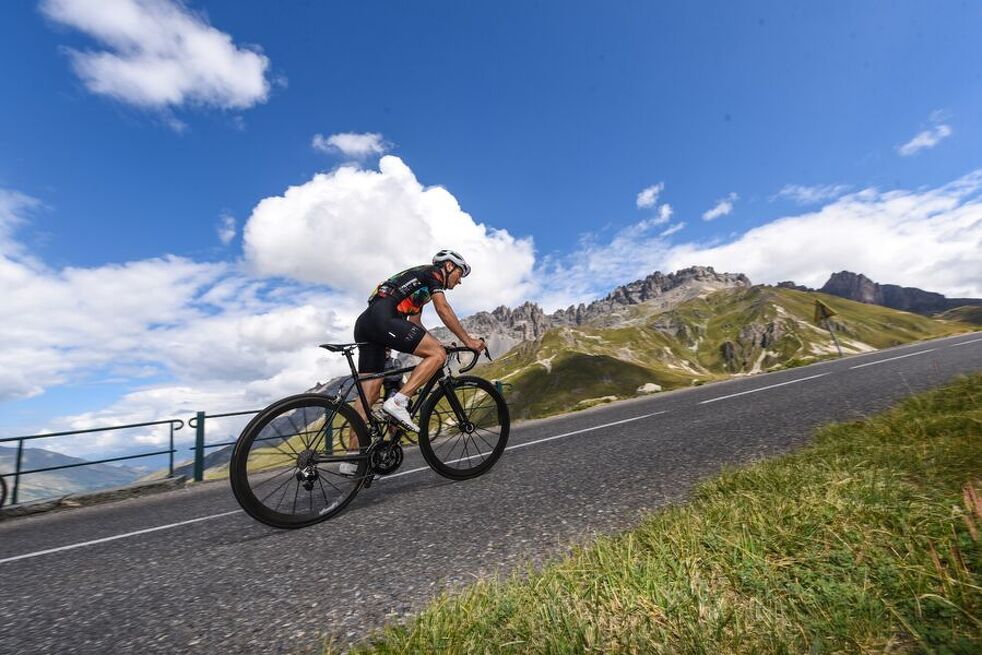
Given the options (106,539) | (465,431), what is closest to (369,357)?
(465,431)

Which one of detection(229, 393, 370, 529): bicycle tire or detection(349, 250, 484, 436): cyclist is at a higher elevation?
detection(349, 250, 484, 436): cyclist

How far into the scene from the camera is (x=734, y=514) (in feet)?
6.98

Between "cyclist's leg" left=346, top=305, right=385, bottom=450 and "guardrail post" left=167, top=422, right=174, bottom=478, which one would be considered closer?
"cyclist's leg" left=346, top=305, right=385, bottom=450

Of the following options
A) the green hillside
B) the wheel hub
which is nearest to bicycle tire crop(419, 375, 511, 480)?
the wheel hub

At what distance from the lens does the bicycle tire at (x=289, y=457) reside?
11.8ft

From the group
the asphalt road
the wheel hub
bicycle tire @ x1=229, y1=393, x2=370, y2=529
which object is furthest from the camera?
the wheel hub

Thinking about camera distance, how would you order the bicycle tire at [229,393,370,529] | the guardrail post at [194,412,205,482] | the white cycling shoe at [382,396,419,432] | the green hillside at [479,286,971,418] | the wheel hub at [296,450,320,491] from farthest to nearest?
the green hillside at [479,286,971,418], the guardrail post at [194,412,205,482], the white cycling shoe at [382,396,419,432], the wheel hub at [296,450,320,491], the bicycle tire at [229,393,370,529]

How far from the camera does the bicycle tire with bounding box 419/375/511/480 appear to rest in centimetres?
473

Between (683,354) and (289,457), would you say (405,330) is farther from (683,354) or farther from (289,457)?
(683,354)

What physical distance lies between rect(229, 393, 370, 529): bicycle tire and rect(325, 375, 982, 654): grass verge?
2249mm

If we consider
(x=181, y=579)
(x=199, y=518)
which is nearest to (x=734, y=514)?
(x=181, y=579)

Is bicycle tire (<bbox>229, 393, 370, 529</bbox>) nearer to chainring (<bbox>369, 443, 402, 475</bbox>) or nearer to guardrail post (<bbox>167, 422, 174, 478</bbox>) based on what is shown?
chainring (<bbox>369, 443, 402, 475</bbox>)

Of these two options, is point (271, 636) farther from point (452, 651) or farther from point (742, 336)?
point (742, 336)

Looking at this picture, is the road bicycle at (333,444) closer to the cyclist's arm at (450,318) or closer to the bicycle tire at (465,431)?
the bicycle tire at (465,431)
